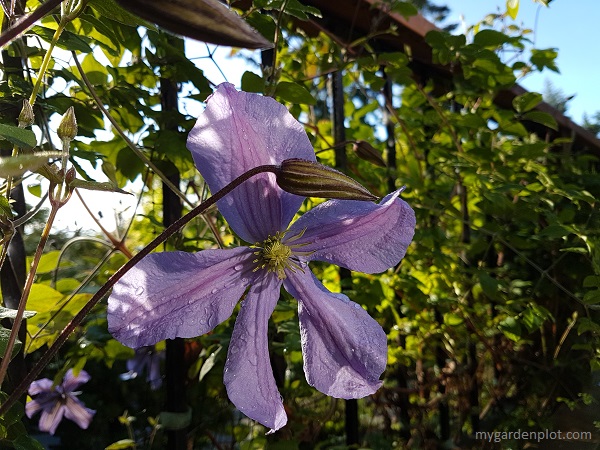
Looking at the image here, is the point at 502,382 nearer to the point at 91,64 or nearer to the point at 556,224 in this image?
the point at 556,224

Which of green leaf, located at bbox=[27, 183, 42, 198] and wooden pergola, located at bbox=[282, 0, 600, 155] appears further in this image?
wooden pergola, located at bbox=[282, 0, 600, 155]

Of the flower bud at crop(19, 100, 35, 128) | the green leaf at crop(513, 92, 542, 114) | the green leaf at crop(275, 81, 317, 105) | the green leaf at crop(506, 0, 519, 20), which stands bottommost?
the green leaf at crop(513, 92, 542, 114)

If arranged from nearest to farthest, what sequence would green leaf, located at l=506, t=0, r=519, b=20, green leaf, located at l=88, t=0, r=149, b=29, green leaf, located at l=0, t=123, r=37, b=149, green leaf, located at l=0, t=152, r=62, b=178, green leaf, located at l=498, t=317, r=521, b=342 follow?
green leaf, located at l=0, t=152, r=62, b=178 → green leaf, located at l=0, t=123, r=37, b=149 → green leaf, located at l=88, t=0, r=149, b=29 → green leaf, located at l=498, t=317, r=521, b=342 → green leaf, located at l=506, t=0, r=519, b=20

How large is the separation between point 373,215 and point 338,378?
0.44 feet

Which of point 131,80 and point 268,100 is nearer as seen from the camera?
point 268,100

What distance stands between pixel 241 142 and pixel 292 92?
1.03 ft

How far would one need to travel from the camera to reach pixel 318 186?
1.27 feet

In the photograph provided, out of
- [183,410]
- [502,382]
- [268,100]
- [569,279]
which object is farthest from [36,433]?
[268,100]

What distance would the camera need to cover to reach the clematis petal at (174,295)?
427 millimetres

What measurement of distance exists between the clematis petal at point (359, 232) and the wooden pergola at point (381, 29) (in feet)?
2.17

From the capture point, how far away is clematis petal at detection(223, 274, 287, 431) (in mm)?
468

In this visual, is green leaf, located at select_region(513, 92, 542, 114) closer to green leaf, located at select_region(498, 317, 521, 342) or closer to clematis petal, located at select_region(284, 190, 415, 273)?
green leaf, located at select_region(498, 317, 521, 342)

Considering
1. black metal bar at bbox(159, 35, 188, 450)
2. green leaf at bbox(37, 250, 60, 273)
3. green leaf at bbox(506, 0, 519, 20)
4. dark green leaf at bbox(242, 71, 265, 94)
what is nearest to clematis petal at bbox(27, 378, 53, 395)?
green leaf at bbox(37, 250, 60, 273)

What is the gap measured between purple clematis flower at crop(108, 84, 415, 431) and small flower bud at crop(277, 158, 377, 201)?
71 millimetres
